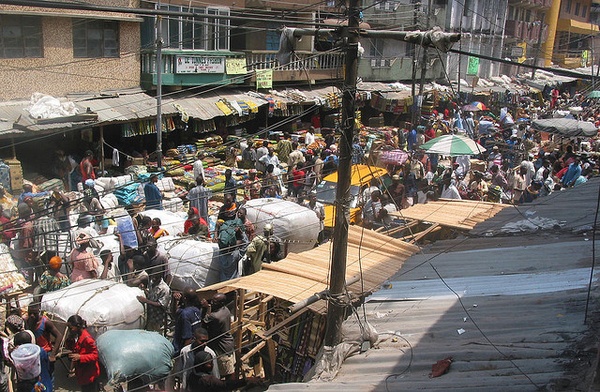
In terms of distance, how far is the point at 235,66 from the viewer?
22.4 meters

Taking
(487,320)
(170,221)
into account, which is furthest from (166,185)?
(487,320)

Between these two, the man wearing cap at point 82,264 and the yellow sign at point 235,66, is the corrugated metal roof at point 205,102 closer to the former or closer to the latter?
the yellow sign at point 235,66

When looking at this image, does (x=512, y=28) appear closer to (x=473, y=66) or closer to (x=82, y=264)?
(x=473, y=66)

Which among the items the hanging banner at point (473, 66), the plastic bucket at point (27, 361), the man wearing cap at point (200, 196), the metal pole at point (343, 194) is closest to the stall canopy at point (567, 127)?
the man wearing cap at point (200, 196)

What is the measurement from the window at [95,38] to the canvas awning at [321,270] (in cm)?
1224

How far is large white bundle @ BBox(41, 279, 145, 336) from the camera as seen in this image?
848cm

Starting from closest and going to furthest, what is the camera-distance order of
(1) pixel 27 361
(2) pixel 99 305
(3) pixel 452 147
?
(1) pixel 27 361 → (2) pixel 99 305 → (3) pixel 452 147

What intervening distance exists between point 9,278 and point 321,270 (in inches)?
220

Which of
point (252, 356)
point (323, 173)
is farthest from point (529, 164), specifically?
point (252, 356)

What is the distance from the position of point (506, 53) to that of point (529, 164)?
3334 cm

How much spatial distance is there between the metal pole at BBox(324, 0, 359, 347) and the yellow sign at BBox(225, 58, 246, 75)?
16.6 m

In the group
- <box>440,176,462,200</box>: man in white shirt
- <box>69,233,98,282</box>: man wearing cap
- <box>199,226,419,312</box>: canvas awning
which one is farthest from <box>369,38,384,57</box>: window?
<box>69,233,98,282</box>: man wearing cap

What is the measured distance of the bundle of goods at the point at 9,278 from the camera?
400 inches

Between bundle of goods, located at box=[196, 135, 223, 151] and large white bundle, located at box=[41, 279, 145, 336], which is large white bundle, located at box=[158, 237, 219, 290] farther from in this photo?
bundle of goods, located at box=[196, 135, 223, 151]
